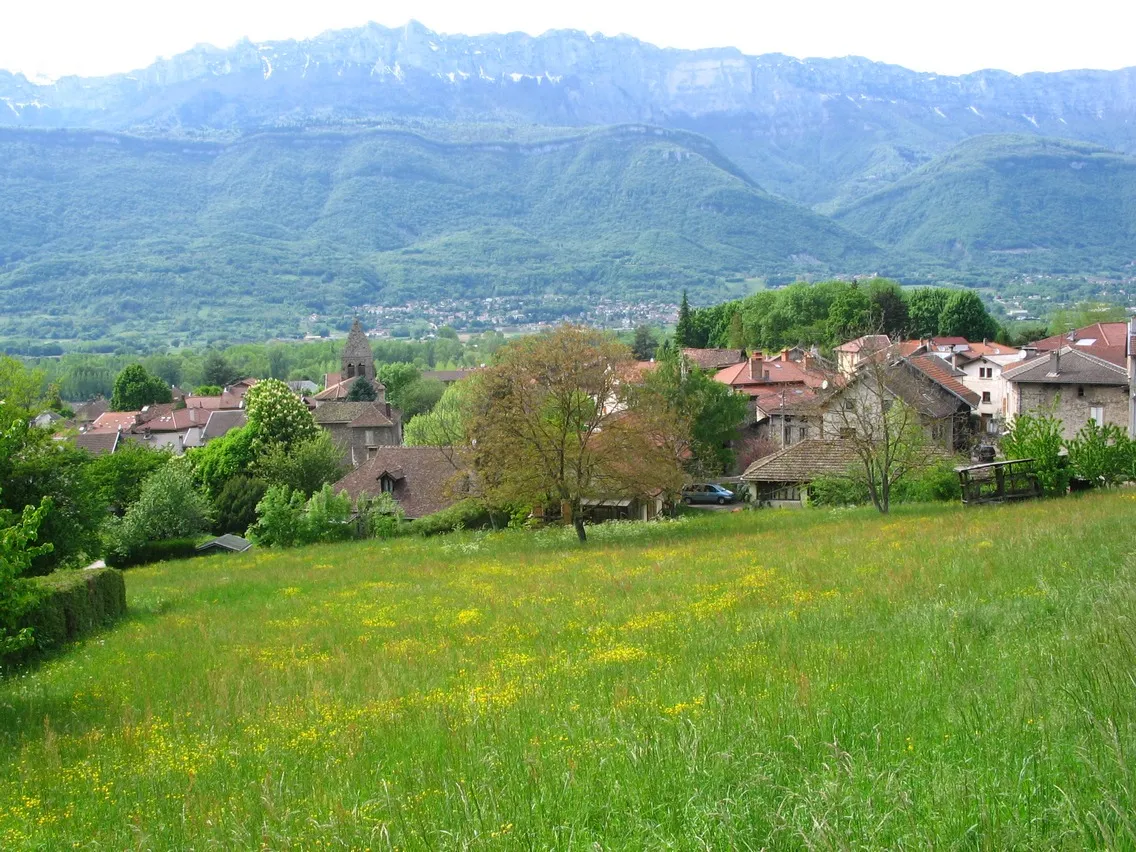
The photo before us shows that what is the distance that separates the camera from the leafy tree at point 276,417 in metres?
72.9

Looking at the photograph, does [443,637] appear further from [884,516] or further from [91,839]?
[884,516]

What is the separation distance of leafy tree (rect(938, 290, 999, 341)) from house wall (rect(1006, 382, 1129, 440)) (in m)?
60.5

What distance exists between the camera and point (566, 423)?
3541cm

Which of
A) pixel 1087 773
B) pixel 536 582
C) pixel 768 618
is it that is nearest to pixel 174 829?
pixel 1087 773

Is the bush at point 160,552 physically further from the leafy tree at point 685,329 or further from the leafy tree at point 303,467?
the leafy tree at point 685,329

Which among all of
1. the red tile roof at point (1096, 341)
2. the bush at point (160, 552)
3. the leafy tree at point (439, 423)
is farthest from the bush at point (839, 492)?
the red tile roof at point (1096, 341)

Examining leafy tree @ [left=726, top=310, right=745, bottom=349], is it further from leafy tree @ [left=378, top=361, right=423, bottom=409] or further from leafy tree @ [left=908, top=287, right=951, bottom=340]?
leafy tree @ [left=378, top=361, right=423, bottom=409]

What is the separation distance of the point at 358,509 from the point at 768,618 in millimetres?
41173

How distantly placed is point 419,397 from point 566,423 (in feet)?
306

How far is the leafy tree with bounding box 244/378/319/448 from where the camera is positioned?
72919 mm

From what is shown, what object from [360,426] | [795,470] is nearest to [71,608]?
[795,470]

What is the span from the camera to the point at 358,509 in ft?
172

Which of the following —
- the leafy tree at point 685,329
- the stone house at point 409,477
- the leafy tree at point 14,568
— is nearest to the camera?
the leafy tree at point 14,568

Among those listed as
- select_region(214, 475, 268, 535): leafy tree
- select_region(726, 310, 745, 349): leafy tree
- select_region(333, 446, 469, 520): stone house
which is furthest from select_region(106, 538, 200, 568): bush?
select_region(726, 310, 745, 349): leafy tree
